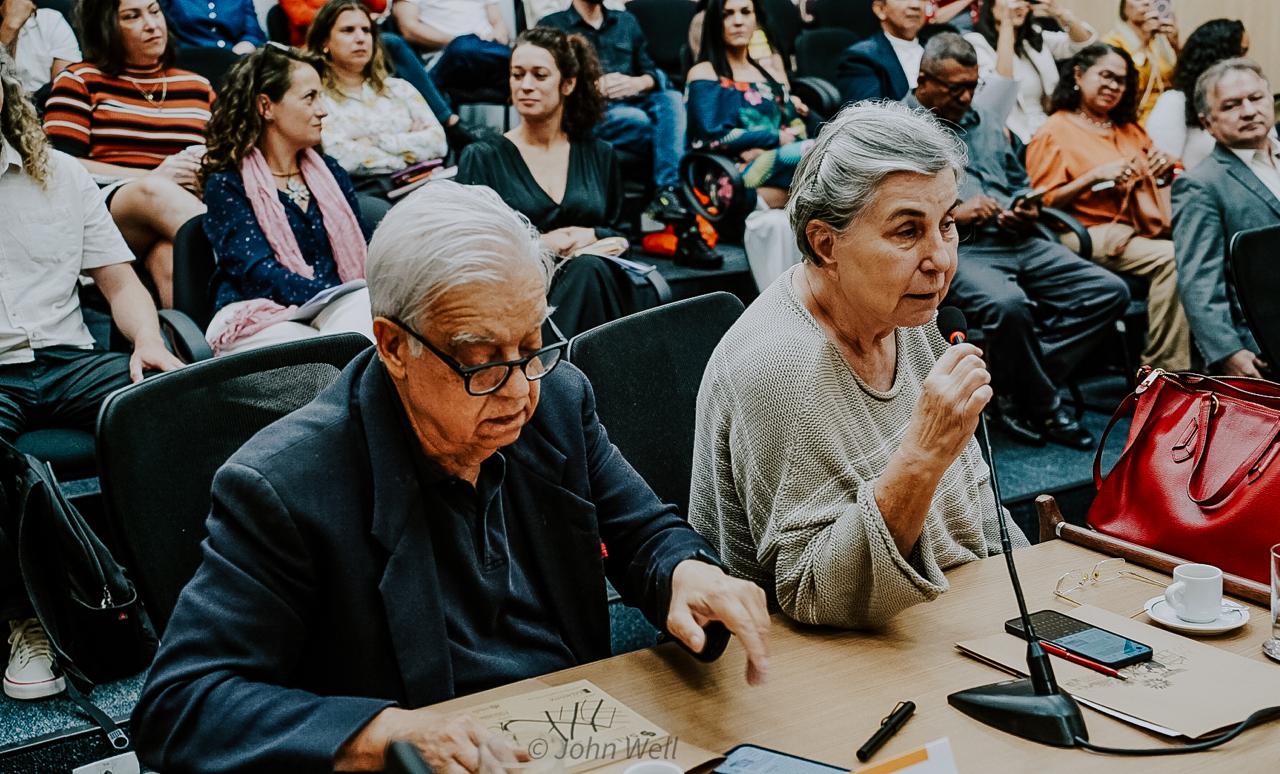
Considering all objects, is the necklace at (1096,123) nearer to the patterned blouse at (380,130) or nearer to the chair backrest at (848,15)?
the chair backrest at (848,15)

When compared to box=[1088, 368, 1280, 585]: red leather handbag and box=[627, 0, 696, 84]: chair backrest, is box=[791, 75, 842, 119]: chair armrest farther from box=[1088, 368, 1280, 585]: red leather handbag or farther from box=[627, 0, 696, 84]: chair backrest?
box=[1088, 368, 1280, 585]: red leather handbag

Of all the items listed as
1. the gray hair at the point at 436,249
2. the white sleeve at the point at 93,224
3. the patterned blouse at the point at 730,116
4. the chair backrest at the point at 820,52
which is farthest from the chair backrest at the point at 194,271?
the chair backrest at the point at 820,52

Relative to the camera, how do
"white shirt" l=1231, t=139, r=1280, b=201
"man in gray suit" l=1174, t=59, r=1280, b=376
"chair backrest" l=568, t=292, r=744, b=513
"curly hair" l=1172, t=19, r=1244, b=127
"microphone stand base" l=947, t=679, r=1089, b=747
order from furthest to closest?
"curly hair" l=1172, t=19, r=1244, b=127
"white shirt" l=1231, t=139, r=1280, b=201
"man in gray suit" l=1174, t=59, r=1280, b=376
"chair backrest" l=568, t=292, r=744, b=513
"microphone stand base" l=947, t=679, r=1089, b=747

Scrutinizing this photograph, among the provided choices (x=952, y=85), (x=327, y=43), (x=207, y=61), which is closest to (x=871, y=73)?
(x=952, y=85)

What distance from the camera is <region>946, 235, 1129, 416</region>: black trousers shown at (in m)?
4.07

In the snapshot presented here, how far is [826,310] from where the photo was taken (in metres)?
1.75

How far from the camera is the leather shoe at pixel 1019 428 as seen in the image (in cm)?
416

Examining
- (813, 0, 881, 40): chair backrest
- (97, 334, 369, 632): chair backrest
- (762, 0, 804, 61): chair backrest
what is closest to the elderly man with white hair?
(97, 334, 369, 632): chair backrest

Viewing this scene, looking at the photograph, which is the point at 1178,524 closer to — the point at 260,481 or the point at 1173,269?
the point at 260,481

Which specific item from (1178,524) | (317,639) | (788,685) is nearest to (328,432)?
(317,639)

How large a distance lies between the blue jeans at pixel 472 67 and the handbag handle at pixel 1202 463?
12.2 ft

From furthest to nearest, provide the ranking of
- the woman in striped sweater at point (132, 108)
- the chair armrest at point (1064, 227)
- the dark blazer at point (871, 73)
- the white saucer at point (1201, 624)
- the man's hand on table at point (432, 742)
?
the dark blazer at point (871, 73)
the chair armrest at point (1064, 227)
the woman in striped sweater at point (132, 108)
the white saucer at point (1201, 624)
the man's hand on table at point (432, 742)

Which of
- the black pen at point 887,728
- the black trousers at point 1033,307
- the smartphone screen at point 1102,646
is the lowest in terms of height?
the black trousers at point 1033,307

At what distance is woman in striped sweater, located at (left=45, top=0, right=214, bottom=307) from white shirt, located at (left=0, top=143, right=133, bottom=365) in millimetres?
521
